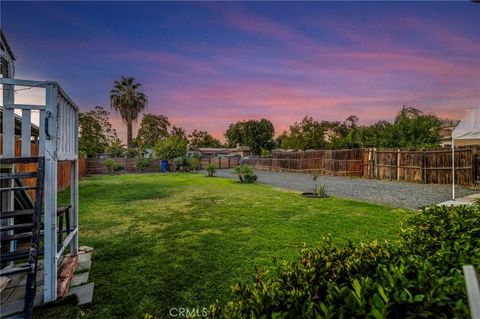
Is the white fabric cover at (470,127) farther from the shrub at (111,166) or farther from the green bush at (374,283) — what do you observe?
the shrub at (111,166)

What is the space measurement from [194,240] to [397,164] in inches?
588

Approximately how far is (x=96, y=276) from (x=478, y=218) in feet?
13.2

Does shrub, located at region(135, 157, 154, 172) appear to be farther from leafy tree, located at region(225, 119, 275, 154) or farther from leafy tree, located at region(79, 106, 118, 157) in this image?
leafy tree, located at region(225, 119, 275, 154)

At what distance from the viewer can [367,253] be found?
1504 mm

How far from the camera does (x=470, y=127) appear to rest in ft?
25.0

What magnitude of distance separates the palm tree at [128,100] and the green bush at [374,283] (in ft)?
135

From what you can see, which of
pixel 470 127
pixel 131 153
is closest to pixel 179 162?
pixel 131 153

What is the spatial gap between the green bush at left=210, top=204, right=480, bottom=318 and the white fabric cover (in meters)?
7.71

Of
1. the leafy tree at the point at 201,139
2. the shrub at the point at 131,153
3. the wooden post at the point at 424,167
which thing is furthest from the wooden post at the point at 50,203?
the leafy tree at the point at 201,139

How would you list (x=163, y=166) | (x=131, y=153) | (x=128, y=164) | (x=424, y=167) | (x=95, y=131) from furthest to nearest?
(x=131, y=153) < (x=95, y=131) < (x=128, y=164) < (x=163, y=166) < (x=424, y=167)

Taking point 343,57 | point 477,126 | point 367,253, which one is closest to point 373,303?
point 367,253

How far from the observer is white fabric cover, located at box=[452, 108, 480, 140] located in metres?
7.46

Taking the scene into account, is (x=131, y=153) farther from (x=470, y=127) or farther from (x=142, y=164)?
(x=470, y=127)

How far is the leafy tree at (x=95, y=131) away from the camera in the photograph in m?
28.2
